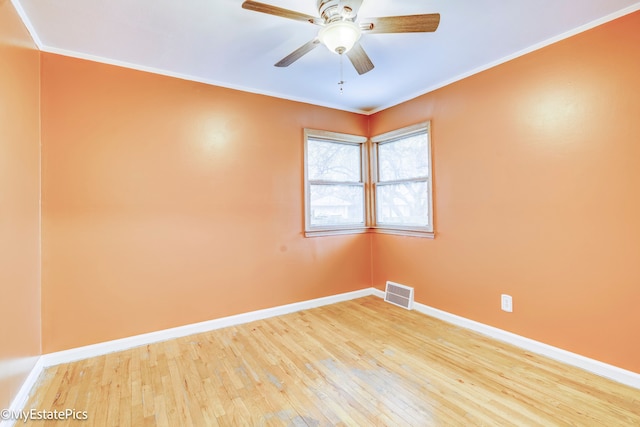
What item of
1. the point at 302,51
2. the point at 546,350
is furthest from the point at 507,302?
the point at 302,51

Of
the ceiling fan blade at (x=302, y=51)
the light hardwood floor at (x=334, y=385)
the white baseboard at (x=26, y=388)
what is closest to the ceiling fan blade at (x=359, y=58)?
the ceiling fan blade at (x=302, y=51)

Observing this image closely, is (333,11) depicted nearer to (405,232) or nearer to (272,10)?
(272,10)

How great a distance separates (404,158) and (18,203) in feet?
11.7

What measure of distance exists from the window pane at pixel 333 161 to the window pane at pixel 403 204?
17.9 inches

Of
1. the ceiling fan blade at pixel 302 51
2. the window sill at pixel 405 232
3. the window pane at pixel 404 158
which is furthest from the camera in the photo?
the window pane at pixel 404 158

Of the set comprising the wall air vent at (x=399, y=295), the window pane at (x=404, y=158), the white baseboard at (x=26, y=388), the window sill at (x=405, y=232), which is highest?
the window pane at (x=404, y=158)

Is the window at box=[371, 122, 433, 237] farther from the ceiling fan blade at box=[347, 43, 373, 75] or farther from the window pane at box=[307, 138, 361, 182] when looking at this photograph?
the ceiling fan blade at box=[347, 43, 373, 75]

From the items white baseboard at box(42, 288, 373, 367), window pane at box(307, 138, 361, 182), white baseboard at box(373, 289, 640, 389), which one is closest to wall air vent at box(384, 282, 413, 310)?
white baseboard at box(373, 289, 640, 389)

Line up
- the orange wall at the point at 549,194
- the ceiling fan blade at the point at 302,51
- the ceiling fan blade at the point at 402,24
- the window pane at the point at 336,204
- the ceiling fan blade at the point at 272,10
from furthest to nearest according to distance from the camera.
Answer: the window pane at the point at 336,204 → the orange wall at the point at 549,194 → the ceiling fan blade at the point at 302,51 → the ceiling fan blade at the point at 402,24 → the ceiling fan blade at the point at 272,10

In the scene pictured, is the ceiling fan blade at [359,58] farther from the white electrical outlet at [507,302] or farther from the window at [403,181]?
the white electrical outlet at [507,302]

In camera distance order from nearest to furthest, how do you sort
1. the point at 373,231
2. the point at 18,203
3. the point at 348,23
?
the point at 348,23
the point at 18,203
the point at 373,231

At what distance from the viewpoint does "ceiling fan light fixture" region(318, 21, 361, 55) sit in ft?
5.79

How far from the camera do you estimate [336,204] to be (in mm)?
3957

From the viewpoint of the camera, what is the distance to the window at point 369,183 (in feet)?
11.7
